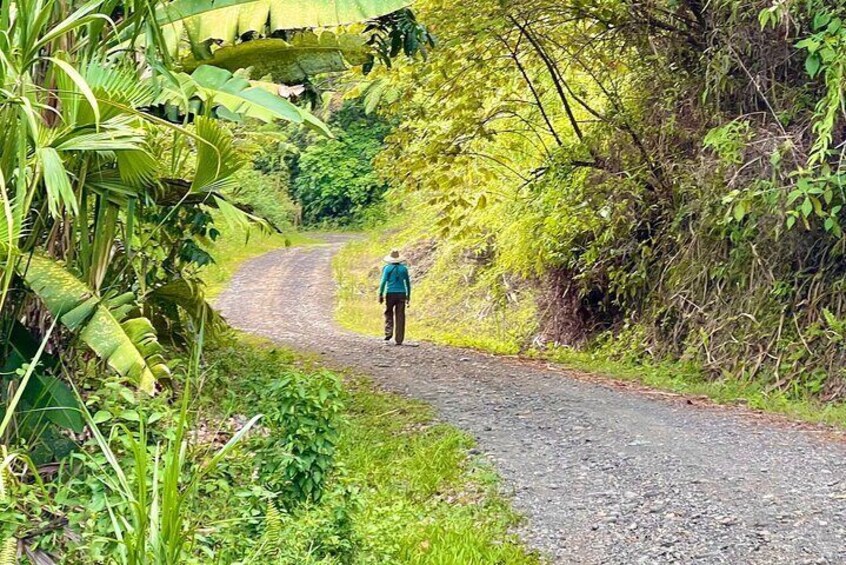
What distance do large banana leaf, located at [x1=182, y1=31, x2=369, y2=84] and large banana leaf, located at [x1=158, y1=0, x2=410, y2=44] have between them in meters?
0.26

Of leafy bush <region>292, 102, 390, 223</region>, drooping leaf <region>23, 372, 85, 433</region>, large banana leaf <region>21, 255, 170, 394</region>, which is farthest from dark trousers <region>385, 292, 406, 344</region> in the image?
leafy bush <region>292, 102, 390, 223</region>

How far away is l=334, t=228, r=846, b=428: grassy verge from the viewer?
8969 mm

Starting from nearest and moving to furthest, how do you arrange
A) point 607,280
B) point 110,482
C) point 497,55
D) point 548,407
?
point 110,482 < point 548,407 < point 497,55 < point 607,280

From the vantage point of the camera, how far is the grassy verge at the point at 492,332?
897 cm

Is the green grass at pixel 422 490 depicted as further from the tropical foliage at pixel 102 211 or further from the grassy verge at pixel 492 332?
the grassy verge at pixel 492 332

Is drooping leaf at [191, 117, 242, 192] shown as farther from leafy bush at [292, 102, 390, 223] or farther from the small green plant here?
leafy bush at [292, 102, 390, 223]

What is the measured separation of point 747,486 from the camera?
5.74 m

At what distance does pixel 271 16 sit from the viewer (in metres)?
5.31

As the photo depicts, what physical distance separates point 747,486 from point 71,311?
4.25 metres

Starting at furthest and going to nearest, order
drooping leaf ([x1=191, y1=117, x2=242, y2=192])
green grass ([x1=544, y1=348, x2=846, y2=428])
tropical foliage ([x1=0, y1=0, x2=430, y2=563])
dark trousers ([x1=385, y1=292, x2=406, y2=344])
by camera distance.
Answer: dark trousers ([x1=385, y1=292, x2=406, y2=344]), green grass ([x1=544, y1=348, x2=846, y2=428]), drooping leaf ([x1=191, y1=117, x2=242, y2=192]), tropical foliage ([x1=0, y1=0, x2=430, y2=563])

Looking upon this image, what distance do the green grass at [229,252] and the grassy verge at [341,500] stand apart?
694 inches

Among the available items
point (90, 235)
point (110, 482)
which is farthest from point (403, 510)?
point (90, 235)

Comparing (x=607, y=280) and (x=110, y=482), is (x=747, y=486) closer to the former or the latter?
(x=110, y=482)

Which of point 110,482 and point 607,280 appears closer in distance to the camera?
point 110,482
